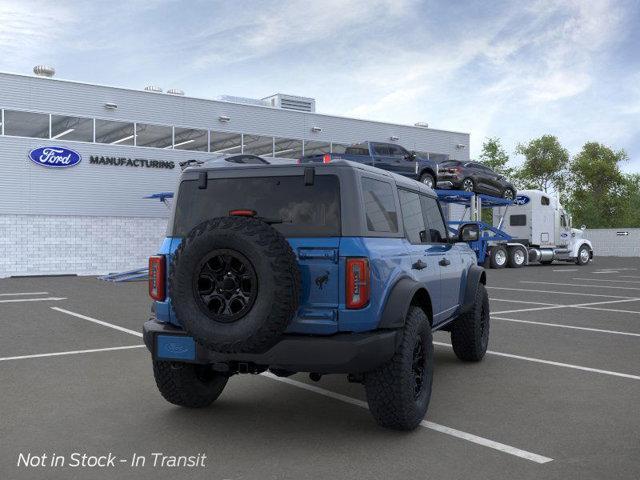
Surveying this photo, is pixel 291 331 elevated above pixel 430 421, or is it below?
above

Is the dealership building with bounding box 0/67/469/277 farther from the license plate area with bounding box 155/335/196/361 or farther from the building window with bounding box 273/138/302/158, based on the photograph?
the license plate area with bounding box 155/335/196/361

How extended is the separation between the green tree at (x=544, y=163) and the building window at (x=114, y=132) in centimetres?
5287

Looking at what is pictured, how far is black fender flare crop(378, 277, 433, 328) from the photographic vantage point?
184 inches

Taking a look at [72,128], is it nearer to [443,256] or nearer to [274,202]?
[443,256]

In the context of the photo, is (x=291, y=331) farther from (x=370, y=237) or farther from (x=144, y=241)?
(x=144, y=241)

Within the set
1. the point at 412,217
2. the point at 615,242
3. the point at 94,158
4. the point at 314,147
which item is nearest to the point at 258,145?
the point at 314,147

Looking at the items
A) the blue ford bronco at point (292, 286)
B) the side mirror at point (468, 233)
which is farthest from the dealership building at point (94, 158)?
the blue ford bronco at point (292, 286)

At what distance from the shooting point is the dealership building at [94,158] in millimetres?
24984

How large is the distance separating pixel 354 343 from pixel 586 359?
14.2ft

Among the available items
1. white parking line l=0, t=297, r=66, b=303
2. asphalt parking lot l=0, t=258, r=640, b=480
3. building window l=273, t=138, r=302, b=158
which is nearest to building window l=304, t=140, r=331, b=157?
building window l=273, t=138, r=302, b=158

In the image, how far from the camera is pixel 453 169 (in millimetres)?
26172

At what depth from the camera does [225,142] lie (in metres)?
30.1

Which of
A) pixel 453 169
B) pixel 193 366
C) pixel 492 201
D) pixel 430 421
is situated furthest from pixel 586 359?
pixel 492 201

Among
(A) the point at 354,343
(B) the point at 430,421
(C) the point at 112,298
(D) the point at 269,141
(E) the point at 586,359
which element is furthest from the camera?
(D) the point at 269,141
